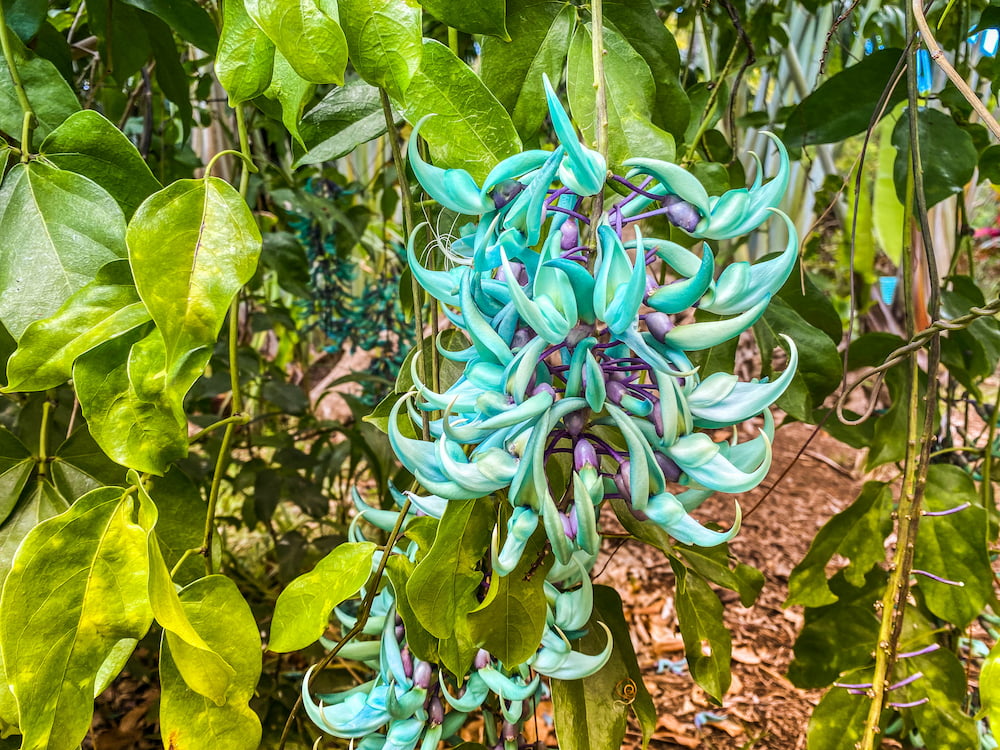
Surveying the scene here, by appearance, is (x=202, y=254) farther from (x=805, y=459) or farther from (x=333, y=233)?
(x=805, y=459)

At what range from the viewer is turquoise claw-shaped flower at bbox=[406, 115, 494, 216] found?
374 mm

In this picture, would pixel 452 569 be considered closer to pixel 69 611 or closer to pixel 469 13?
pixel 69 611

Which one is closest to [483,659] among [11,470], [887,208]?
[11,470]

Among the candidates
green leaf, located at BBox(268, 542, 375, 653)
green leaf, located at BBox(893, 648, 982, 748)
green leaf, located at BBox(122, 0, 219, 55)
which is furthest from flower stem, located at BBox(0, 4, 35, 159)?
green leaf, located at BBox(893, 648, 982, 748)

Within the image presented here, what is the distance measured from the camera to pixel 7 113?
54 cm

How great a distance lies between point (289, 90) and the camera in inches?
18.1

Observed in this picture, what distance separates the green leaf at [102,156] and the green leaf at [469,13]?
244 mm

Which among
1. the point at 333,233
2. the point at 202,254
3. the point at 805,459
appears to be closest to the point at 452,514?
the point at 202,254

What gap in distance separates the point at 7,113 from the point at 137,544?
35 cm

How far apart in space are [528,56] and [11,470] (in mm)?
503

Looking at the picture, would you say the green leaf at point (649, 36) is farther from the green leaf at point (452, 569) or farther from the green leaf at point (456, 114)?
the green leaf at point (452, 569)

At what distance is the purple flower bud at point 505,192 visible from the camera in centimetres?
39

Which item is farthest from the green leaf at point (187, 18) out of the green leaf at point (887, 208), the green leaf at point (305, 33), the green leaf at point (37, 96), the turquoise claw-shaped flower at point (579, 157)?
the green leaf at point (887, 208)

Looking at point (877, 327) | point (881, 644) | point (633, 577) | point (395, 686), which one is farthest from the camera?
point (877, 327)
